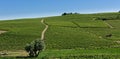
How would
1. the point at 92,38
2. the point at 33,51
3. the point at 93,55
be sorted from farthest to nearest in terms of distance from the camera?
the point at 92,38 < the point at 33,51 < the point at 93,55

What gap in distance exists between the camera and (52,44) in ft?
291

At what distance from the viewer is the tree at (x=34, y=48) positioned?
75575mm

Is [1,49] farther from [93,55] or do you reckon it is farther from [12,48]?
[93,55]

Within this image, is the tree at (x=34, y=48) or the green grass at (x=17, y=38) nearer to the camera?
the tree at (x=34, y=48)

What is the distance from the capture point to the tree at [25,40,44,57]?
75.6 m

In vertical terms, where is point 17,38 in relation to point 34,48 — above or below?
below

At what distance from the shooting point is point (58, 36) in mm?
99438

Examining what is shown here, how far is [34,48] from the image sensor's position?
75.8 metres

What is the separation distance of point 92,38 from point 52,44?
41.8ft

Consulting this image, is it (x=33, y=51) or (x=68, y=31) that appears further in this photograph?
(x=68, y=31)

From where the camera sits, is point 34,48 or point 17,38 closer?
point 34,48

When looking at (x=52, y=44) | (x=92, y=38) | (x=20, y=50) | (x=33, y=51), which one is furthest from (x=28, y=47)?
(x=92, y=38)

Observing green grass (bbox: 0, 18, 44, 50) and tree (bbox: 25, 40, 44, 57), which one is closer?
tree (bbox: 25, 40, 44, 57)

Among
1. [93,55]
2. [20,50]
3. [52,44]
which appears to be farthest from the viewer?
[52,44]
